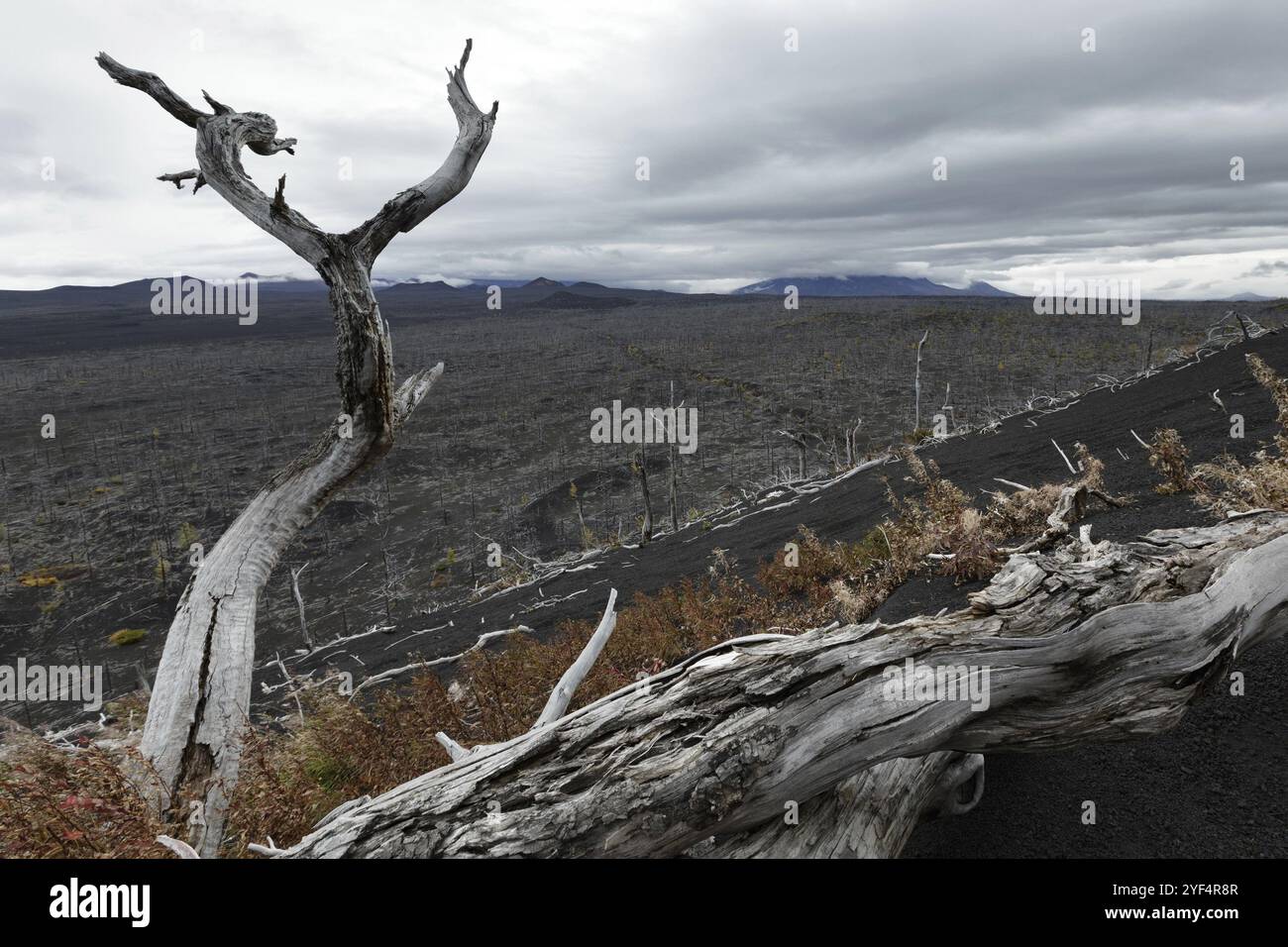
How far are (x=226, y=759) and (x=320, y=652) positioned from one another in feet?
36.1

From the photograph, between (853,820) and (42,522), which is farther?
(42,522)

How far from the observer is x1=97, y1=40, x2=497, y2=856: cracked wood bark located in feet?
12.7

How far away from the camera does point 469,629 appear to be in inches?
494

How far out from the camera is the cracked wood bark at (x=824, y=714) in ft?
8.13

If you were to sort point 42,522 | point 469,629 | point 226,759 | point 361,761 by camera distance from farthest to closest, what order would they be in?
point 42,522 < point 469,629 < point 361,761 < point 226,759

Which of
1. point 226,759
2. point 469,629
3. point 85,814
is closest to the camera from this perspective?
point 85,814
